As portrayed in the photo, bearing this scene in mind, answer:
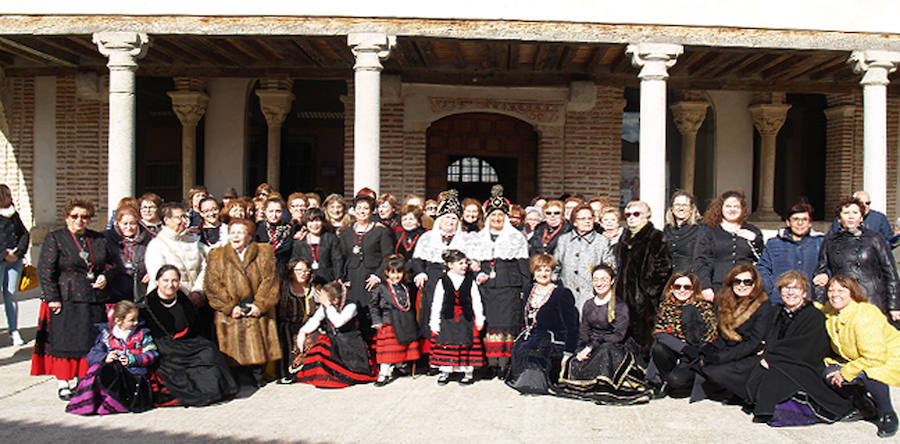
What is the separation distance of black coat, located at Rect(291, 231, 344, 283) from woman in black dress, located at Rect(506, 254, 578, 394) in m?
1.47

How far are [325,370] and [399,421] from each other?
3.50 feet

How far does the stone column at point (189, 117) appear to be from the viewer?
11445 millimetres

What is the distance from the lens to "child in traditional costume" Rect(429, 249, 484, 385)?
5.52 meters

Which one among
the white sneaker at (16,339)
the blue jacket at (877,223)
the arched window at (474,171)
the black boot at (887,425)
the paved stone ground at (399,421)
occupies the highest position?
the arched window at (474,171)

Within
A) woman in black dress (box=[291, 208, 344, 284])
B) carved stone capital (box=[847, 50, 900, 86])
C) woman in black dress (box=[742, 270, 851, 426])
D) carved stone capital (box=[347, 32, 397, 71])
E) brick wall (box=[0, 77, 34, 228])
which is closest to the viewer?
woman in black dress (box=[742, 270, 851, 426])

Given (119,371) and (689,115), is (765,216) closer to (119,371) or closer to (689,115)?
(689,115)

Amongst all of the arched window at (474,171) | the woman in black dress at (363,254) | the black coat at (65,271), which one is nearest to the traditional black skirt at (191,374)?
the black coat at (65,271)

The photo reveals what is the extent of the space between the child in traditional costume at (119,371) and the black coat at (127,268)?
2.31 ft

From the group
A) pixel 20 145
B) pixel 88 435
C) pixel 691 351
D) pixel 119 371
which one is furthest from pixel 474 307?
pixel 20 145

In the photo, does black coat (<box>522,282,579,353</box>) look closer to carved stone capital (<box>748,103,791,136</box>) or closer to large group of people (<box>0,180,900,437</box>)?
large group of people (<box>0,180,900,437</box>)

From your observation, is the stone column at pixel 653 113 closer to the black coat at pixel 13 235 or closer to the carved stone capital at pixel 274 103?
the carved stone capital at pixel 274 103

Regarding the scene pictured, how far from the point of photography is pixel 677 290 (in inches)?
203

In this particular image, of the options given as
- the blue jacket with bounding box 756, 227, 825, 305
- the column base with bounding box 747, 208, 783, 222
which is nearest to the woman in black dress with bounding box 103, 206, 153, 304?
the blue jacket with bounding box 756, 227, 825, 305

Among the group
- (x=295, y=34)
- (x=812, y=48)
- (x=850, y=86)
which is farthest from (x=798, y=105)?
(x=295, y=34)
